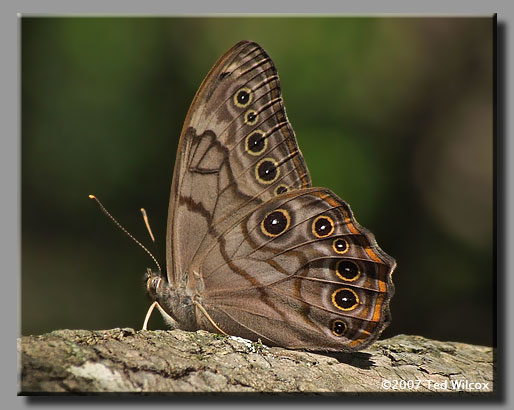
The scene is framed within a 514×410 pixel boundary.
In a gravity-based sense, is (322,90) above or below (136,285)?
above

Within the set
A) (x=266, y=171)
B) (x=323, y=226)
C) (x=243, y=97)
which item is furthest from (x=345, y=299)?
(x=243, y=97)

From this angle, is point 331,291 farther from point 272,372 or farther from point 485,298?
point 485,298

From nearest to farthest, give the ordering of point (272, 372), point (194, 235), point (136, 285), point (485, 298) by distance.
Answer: point (272, 372) → point (194, 235) → point (485, 298) → point (136, 285)

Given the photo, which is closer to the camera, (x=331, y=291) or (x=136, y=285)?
(x=331, y=291)

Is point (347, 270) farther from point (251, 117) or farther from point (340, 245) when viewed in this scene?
point (251, 117)

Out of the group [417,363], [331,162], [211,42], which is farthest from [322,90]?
[417,363]

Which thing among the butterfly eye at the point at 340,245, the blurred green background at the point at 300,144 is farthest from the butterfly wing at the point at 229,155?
the blurred green background at the point at 300,144

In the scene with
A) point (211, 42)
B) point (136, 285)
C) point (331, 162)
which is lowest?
point (136, 285)
